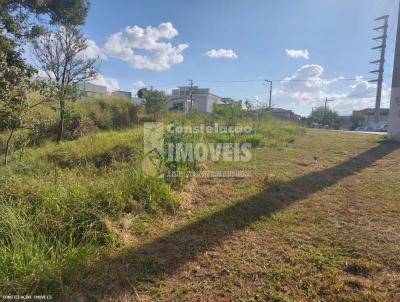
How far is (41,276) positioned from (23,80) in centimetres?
360

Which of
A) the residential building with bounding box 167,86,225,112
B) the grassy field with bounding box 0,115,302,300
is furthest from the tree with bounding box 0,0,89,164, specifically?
the residential building with bounding box 167,86,225,112

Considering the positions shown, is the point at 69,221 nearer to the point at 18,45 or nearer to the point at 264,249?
the point at 264,249

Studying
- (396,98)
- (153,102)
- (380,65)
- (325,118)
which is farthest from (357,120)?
(153,102)

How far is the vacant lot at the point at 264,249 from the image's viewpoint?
7.12 ft

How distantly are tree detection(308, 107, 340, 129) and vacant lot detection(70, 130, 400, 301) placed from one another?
166ft

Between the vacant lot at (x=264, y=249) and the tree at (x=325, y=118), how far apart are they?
50.5 metres

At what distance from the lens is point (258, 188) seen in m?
4.68

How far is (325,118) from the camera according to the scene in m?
52.5

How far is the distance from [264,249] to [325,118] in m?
55.6

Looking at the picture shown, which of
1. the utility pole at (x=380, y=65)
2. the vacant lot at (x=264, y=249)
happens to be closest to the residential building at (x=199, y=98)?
the utility pole at (x=380, y=65)

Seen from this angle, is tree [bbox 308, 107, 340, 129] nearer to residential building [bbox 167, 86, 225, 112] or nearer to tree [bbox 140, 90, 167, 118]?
residential building [bbox 167, 86, 225, 112]

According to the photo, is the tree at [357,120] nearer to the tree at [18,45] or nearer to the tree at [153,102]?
the tree at [153,102]

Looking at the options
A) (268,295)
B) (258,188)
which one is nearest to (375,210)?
(258,188)

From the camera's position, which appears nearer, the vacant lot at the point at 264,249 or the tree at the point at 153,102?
the vacant lot at the point at 264,249
